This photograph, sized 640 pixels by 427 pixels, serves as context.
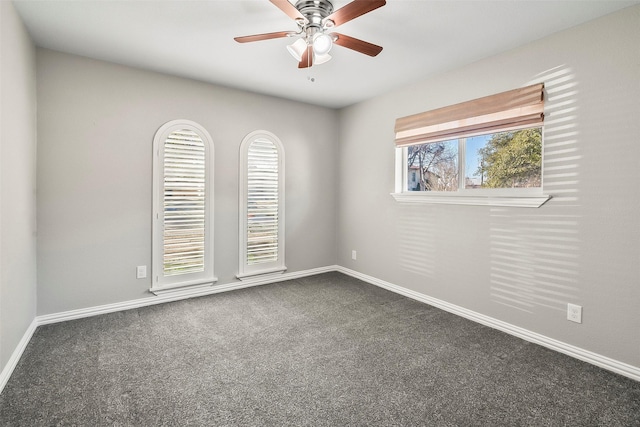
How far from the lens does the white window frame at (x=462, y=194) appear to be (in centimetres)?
258

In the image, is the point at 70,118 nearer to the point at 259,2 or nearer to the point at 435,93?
A: the point at 259,2

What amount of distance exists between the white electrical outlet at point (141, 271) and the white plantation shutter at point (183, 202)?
182 mm

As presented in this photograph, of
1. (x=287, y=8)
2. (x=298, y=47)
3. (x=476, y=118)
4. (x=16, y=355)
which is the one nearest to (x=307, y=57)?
(x=298, y=47)

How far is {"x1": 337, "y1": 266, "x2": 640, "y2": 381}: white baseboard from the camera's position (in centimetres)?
210

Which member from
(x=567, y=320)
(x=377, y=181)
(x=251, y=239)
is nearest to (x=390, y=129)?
(x=377, y=181)

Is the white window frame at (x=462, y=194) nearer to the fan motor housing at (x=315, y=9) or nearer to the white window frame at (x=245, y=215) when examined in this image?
the white window frame at (x=245, y=215)

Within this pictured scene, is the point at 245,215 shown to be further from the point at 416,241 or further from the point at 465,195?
the point at 465,195

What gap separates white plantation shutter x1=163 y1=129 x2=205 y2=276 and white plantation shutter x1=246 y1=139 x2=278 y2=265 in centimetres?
58

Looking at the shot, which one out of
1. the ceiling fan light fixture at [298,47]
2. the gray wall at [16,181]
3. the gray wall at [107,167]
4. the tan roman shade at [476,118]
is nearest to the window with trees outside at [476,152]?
the tan roman shade at [476,118]

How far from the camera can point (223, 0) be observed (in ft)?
6.66

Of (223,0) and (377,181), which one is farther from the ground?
(223,0)

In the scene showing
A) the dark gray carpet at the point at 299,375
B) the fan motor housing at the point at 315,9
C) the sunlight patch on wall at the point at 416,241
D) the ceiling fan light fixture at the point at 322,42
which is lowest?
the dark gray carpet at the point at 299,375

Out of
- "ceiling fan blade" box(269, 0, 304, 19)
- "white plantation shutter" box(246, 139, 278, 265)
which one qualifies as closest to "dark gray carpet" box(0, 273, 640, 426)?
"white plantation shutter" box(246, 139, 278, 265)

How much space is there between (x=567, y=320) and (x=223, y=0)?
3288mm
